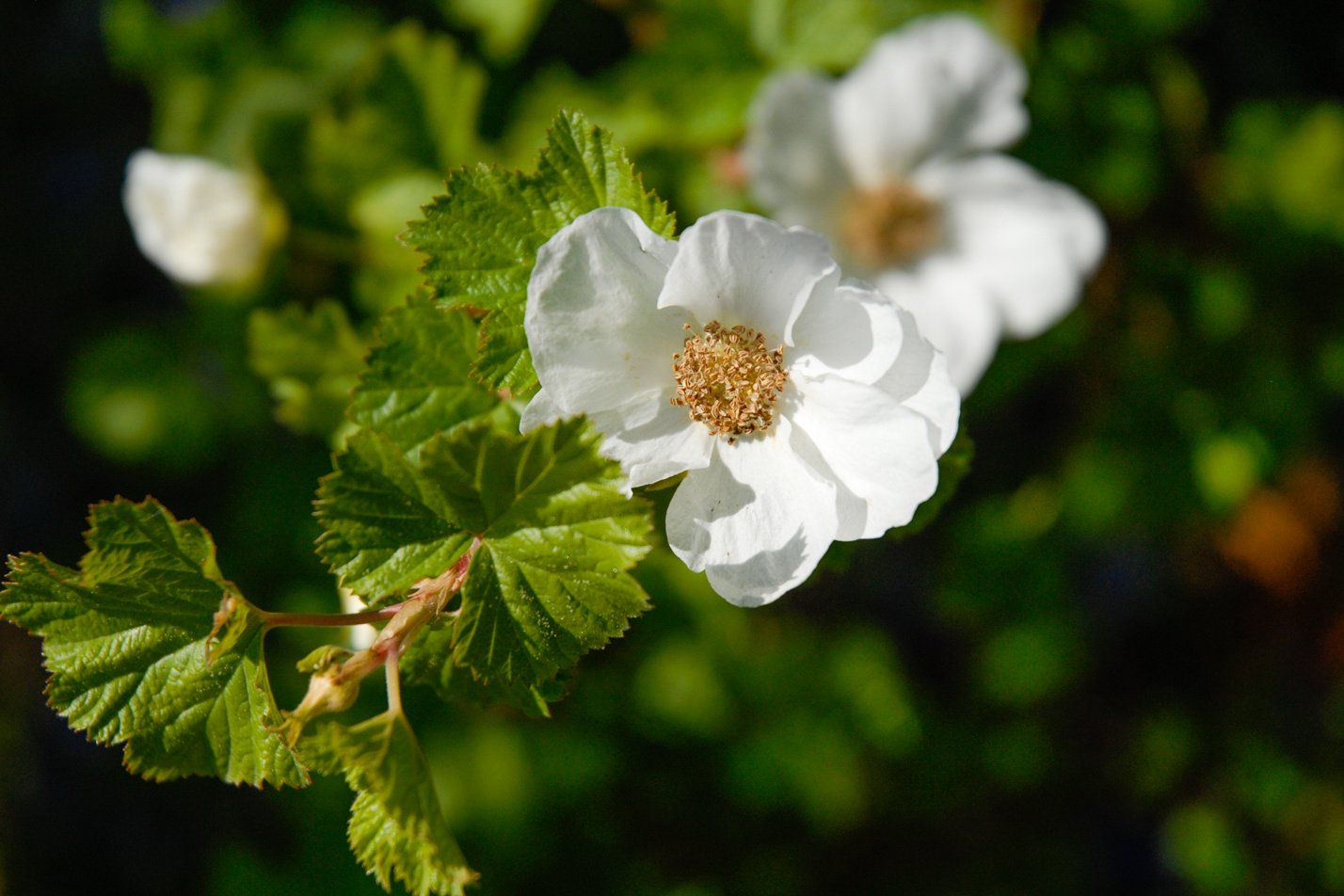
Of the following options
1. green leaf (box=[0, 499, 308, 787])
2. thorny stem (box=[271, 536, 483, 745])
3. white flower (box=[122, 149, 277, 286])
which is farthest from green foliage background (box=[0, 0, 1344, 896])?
thorny stem (box=[271, 536, 483, 745])

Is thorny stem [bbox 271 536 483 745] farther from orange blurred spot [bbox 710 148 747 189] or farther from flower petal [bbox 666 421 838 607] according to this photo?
orange blurred spot [bbox 710 148 747 189]

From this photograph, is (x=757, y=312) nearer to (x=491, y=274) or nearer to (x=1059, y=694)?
(x=491, y=274)

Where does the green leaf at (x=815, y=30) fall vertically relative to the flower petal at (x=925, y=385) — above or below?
below

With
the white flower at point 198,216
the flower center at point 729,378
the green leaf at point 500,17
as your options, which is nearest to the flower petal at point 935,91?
the green leaf at point 500,17

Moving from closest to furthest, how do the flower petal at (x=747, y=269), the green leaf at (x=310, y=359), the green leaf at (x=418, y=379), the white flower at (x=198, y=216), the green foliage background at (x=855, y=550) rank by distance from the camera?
the flower petal at (x=747, y=269) → the green leaf at (x=418, y=379) → the green leaf at (x=310, y=359) → the white flower at (x=198, y=216) → the green foliage background at (x=855, y=550)

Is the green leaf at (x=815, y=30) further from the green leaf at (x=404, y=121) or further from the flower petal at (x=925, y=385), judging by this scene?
the flower petal at (x=925, y=385)

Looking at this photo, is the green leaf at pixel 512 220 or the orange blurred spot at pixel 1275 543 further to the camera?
the orange blurred spot at pixel 1275 543

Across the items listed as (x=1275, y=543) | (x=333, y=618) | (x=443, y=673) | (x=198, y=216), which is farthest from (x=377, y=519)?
(x=1275, y=543)
